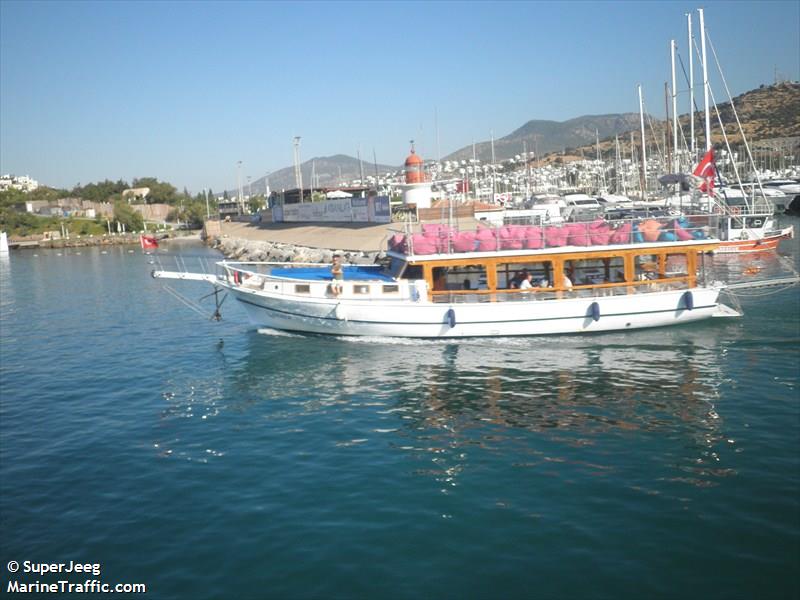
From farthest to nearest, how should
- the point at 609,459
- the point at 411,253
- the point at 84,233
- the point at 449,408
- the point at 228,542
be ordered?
the point at 84,233 → the point at 411,253 → the point at 449,408 → the point at 609,459 → the point at 228,542

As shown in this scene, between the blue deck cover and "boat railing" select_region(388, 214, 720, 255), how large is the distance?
132cm

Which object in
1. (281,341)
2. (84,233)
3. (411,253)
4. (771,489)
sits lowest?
(771,489)

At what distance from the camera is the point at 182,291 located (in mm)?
43000

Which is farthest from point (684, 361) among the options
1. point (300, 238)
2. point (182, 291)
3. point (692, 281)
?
point (300, 238)

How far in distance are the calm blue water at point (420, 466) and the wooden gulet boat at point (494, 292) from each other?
2.40 feet

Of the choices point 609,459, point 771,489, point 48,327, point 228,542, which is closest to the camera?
point 228,542

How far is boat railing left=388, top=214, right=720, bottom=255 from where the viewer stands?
2303 cm

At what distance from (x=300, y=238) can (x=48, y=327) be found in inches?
1503

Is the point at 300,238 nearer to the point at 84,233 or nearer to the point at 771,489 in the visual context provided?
the point at 771,489

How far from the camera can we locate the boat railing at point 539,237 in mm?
23031

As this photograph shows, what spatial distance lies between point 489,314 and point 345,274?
5.81 m

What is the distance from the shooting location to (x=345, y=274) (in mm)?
24562

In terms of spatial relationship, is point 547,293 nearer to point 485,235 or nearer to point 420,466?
point 485,235

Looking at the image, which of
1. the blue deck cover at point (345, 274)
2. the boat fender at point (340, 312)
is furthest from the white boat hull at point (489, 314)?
the blue deck cover at point (345, 274)
